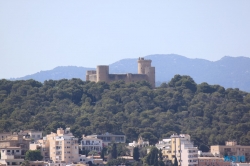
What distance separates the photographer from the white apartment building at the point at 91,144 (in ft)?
207

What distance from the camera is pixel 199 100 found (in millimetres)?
80625

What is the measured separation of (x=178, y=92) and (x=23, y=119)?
59.6 feet

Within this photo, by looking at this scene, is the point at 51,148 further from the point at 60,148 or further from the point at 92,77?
the point at 92,77

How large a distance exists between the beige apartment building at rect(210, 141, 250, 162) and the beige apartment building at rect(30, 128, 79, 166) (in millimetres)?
11226

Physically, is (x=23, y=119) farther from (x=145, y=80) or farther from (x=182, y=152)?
(x=145, y=80)

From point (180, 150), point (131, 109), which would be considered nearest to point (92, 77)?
point (131, 109)

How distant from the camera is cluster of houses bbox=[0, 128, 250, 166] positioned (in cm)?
5655

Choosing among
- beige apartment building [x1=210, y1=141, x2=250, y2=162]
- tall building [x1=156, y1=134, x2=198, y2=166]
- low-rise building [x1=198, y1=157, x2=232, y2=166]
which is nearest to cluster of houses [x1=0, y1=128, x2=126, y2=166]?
tall building [x1=156, y1=134, x2=198, y2=166]

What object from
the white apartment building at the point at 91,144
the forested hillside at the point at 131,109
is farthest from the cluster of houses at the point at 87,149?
the forested hillside at the point at 131,109

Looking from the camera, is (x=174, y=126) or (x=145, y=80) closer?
(x=174, y=126)

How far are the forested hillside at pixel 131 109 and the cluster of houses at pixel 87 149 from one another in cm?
211

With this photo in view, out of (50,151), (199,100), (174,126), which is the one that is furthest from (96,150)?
(199,100)

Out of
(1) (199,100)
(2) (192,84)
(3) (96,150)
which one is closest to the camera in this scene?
(3) (96,150)

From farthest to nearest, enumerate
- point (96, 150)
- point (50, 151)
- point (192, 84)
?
point (192, 84), point (96, 150), point (50, 151)
